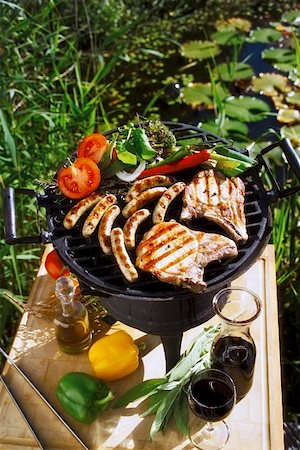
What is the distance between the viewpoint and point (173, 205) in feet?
9.04

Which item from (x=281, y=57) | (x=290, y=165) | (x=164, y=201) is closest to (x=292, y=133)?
(x=281, y=57)

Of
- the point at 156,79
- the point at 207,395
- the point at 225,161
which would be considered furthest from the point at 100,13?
the point at 207,395

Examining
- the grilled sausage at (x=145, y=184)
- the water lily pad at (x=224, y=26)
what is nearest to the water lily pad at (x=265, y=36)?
the water lily pad at (x=224, y=26)

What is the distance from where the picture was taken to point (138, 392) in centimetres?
279

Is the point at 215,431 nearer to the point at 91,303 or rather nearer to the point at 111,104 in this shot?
the point at 91,303

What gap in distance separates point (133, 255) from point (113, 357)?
1.98 feet

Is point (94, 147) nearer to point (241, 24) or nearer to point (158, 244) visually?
point (158, 244)

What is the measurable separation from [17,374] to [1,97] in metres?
2.07

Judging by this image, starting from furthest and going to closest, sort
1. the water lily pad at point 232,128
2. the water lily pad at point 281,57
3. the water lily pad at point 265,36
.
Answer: the water lily pad at point 265,36 → the water lily pad at point 281,57 → the water lily pad at point 232,128

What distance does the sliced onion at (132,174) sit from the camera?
284cm

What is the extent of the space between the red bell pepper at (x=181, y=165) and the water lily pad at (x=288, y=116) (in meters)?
2.78

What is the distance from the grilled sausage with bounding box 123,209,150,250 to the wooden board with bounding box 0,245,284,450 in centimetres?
80

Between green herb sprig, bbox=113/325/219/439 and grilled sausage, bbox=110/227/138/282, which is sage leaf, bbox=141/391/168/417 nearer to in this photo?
green herb sprig, bbox=113/325/219/439

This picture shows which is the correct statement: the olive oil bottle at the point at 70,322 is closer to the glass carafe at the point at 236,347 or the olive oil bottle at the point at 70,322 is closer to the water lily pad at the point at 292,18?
the glass carafe at the point at 236,347
